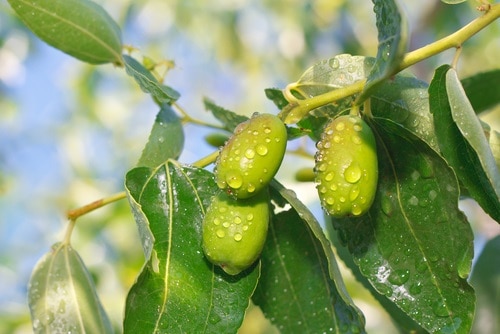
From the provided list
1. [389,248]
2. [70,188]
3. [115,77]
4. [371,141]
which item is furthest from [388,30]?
[115,77]

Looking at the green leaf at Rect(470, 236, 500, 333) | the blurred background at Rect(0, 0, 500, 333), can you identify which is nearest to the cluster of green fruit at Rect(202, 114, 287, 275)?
the green leaf at Rect(470, 236, 500, 333)

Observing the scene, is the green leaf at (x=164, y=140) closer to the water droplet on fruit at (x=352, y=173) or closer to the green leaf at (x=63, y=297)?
the green leaf at (x=63, y=297)

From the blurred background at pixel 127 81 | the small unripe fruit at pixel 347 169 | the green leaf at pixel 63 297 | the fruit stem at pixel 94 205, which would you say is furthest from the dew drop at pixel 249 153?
the blurred background at pixel 127 81

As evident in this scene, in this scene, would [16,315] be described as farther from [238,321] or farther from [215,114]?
[238,321]

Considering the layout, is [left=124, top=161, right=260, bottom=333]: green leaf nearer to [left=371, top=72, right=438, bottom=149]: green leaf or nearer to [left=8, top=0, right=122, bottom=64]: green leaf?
[left=371, top=72, right=438, bottom=149]: green leaf

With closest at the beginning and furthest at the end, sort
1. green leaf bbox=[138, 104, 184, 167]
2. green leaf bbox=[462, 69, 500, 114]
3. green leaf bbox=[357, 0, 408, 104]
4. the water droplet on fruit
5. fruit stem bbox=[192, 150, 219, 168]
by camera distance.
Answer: green leaf bbox=[357, 0, 408, 104]
the water droplet on fruit
fruit stem bbox=[192, 150, 219, 168]
green leaf bbox=[138, 104, 184, 167]
green leaf bbox=[462, 69, 500, 114]
